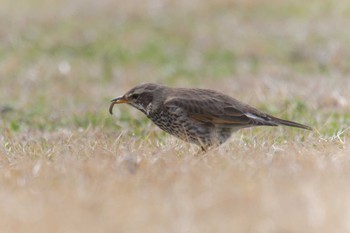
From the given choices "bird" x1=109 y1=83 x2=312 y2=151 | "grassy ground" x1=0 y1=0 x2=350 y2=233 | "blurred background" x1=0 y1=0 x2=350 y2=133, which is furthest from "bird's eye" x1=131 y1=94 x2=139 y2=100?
"blurred background" x1=0 y1=0 x2=350 y2=133

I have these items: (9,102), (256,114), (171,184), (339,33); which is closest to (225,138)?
(256,114)

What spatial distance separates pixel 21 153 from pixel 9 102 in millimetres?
5635

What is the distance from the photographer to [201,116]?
26.5 ft

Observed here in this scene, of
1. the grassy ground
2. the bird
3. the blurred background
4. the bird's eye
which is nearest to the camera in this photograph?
the grassy ground

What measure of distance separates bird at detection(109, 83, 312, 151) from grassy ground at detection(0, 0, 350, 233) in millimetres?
154

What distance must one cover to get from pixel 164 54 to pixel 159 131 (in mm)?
7861

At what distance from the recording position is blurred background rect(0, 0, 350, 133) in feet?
40.4

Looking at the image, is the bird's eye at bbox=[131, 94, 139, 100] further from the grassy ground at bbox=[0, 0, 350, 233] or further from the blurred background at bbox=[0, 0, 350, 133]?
the blurred background at bbox=[0, 0, 350, 133]

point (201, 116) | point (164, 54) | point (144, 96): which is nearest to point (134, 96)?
point (144, 96)

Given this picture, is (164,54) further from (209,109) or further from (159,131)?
(209,109)

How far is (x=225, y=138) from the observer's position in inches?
323

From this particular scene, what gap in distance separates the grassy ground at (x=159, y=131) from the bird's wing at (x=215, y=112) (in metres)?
0.20

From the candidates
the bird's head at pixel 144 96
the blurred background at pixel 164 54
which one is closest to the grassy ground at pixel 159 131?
the blurred background at pixel 164 54

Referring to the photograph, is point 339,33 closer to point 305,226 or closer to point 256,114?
point 256,114
